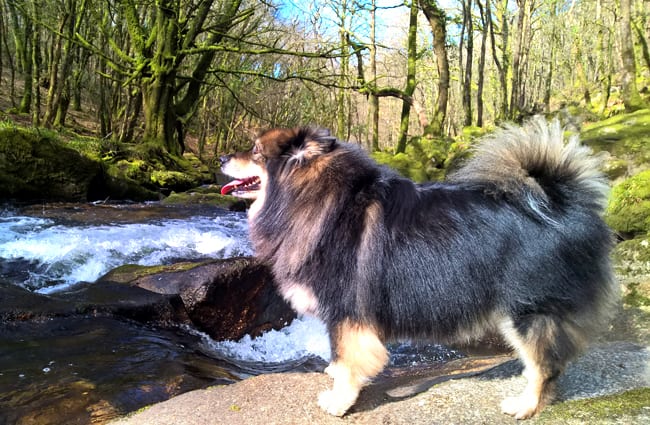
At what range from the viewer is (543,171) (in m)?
3.14

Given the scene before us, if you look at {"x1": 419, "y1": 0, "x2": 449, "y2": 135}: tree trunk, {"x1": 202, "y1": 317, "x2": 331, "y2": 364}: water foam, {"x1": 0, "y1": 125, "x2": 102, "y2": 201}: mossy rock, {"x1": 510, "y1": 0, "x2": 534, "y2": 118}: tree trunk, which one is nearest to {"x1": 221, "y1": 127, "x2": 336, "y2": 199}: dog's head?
{"x1": 202, "y1": 317, "x2": 331, "y2": 364}: water foam

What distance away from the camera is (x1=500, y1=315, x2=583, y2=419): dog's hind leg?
2.96m

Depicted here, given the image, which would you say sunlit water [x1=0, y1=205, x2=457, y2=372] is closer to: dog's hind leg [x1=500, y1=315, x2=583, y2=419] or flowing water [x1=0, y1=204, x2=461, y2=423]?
flowing water [x1=0, y1=204, x2=461, y2=423]

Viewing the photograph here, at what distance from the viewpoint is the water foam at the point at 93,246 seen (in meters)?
7.80

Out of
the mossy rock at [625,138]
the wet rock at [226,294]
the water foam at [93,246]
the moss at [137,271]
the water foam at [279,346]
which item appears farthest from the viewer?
the mossy rock at [625,138]

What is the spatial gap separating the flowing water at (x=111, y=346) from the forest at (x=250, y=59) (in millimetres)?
3353

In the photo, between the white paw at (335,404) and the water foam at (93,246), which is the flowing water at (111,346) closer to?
the water foam at (93,246)

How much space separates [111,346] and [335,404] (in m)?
2.90

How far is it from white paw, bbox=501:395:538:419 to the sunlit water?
244cm

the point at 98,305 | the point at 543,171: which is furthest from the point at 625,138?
the point at 98,305

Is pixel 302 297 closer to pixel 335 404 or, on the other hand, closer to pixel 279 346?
pixel 335 404

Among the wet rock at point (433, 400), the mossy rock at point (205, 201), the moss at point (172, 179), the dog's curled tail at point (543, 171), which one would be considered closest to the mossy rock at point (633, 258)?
the wet rock at point (433, 400)

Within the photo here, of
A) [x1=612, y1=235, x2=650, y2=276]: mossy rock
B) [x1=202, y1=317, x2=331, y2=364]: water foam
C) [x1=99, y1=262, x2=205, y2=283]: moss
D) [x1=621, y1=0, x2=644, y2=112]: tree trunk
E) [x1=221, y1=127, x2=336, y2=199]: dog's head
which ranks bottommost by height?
[x1=202, y1=317, x2=331, y2=364]: water foam

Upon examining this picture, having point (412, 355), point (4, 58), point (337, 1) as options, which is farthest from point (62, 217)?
point (4, 58)
